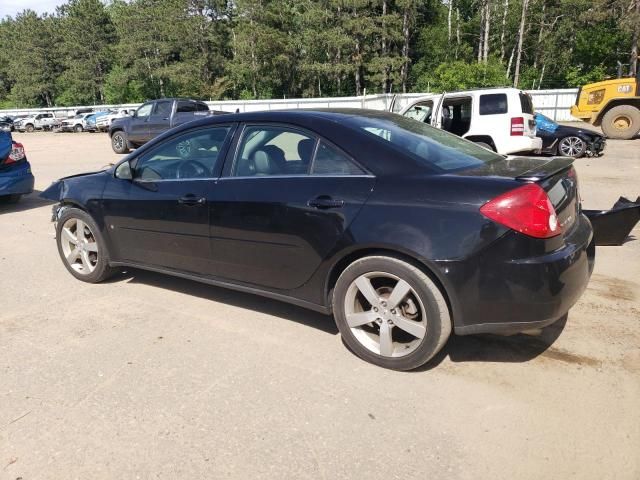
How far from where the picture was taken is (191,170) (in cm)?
403

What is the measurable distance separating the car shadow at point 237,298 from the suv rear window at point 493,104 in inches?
310

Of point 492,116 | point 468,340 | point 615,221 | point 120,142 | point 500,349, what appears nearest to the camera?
point 500,349

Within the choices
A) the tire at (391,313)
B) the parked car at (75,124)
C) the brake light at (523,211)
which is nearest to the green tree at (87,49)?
the parked car at (75,124)

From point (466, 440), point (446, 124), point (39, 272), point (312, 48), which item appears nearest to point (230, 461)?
point (466, 440)

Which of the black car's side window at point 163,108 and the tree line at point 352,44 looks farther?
the tree line at point 352,44

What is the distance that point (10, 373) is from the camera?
3.25 m

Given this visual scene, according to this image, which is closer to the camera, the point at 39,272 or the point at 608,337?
the point at 608,337

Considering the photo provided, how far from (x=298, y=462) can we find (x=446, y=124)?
975cm

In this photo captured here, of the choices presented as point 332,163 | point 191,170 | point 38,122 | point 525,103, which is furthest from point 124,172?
point 38,122

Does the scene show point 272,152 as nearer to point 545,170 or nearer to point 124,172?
point 124,172

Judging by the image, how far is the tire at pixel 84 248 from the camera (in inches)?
182

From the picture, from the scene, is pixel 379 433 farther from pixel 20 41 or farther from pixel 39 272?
pixel 20 41

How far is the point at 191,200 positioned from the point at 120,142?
15.7 metres

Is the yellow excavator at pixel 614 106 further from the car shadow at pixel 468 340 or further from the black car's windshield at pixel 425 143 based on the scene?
the car shadow at pixel 468 340
